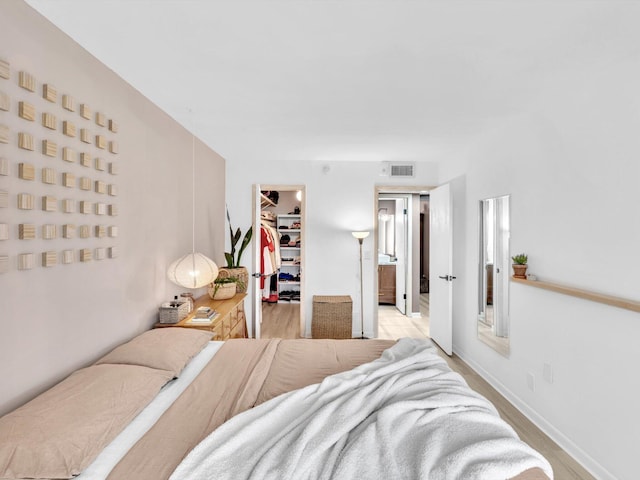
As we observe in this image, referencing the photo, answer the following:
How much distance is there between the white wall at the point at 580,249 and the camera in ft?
6.09

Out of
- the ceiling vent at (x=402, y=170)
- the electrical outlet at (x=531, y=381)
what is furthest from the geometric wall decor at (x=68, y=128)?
the ceiling vent at (x=402, y=170)

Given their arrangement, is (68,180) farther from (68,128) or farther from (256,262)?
(256,262)

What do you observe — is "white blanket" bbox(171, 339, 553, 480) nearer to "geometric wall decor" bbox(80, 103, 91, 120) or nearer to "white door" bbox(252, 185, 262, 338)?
"geometric wall decor" bbox(80, 103, 91, 120)

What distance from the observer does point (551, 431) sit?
241 cm

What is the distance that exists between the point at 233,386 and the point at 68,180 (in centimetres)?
133

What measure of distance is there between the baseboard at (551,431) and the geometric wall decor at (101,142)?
11.4 ft

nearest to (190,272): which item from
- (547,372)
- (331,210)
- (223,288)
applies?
(223,288)

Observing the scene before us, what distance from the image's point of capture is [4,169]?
133 centimetres

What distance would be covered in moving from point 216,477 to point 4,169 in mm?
1413

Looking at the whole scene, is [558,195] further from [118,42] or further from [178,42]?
[118,42]

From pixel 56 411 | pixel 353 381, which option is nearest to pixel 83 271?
pixel 56 411

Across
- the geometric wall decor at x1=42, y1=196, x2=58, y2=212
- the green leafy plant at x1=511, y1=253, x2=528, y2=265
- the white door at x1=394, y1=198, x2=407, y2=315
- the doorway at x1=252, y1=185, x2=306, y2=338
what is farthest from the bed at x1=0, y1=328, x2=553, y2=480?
the white door at x1=394, y1=198, x2=407, y2=315

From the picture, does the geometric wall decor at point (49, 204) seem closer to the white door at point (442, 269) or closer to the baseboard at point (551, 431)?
the baseboard at point (551, 431)

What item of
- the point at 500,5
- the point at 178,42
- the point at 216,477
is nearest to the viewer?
the point at 216,477
